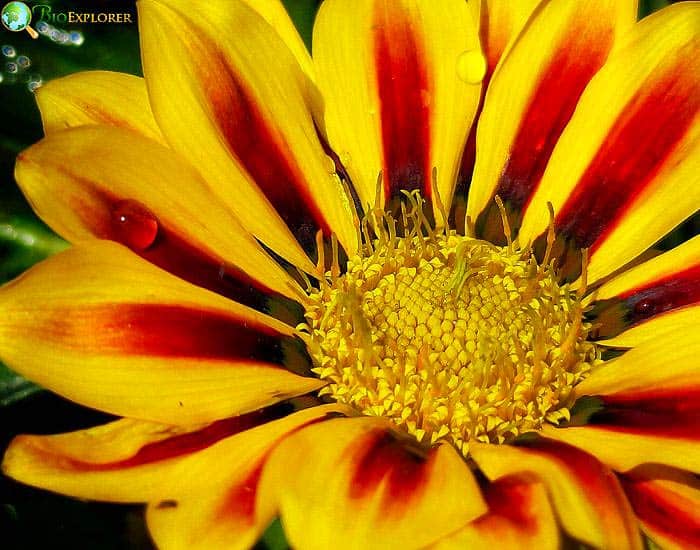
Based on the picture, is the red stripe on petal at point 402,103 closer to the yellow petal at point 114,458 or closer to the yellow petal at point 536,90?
the yellow petal at point 536,90

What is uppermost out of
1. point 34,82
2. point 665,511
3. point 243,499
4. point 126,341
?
point 34,82

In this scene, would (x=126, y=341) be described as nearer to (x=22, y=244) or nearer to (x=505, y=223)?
(x=22, y=244)

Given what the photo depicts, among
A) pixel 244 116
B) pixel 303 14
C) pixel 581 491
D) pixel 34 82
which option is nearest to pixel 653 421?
pixel 581 491

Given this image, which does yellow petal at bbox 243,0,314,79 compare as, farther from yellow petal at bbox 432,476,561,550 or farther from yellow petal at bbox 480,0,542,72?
yellow petal at bbox 432,476,561,550

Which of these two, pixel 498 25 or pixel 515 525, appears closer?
pixel 515 525

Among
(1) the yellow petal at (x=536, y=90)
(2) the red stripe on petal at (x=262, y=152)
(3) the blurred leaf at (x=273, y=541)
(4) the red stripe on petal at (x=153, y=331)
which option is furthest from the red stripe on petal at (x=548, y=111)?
(3) the blurred leaf at (x=273, y=541)

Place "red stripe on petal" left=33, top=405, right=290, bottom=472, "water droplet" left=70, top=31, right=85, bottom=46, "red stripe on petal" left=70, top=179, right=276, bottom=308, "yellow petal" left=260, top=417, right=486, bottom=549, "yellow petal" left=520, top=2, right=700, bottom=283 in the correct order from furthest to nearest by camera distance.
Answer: "water droplet" left=70, top=31, right=85, bottom=46 → "yellow petal" left=520, top=2, right=700, bottom=283 → "red stripe on petal" left=70, top=179, right=276, bottom=308 → "red stripe on petal" left=33, top=405, right=290, bottom=472 → "yellow petal" left=260, top=417, right=486, bottom=549

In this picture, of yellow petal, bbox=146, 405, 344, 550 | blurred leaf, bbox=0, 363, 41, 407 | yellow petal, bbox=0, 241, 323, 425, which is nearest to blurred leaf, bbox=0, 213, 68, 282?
blurred leaf, bbox=0, 363, 41, 407
